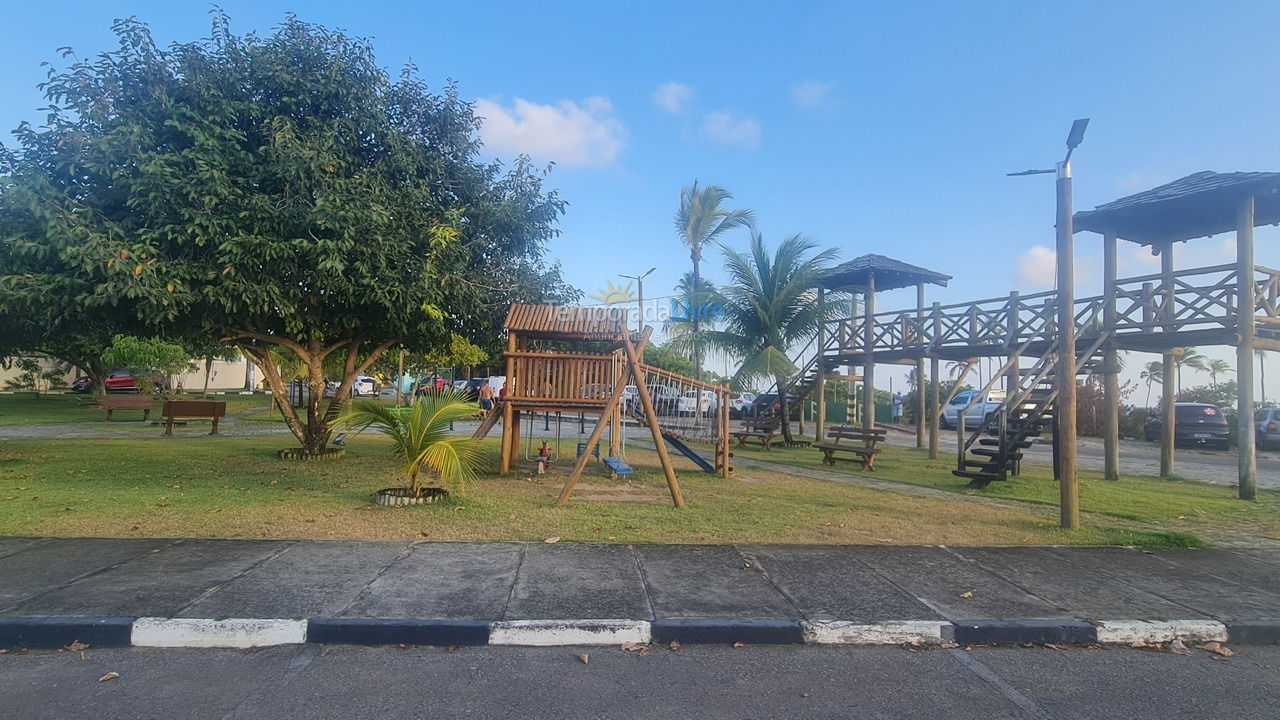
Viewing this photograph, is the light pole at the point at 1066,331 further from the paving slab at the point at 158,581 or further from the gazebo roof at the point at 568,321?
the paving slab at the point at 158,581

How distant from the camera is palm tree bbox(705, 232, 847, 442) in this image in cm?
2122

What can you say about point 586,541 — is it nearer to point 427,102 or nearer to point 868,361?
point 427,102

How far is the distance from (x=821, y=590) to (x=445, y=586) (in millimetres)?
2921

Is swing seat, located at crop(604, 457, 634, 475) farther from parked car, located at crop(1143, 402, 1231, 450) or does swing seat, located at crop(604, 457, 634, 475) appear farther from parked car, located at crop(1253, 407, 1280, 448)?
parked car, located at crop(1253, 407, 1280, 448)

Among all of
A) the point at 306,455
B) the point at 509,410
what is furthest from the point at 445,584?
the point at 306,455

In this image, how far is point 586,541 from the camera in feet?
22.8

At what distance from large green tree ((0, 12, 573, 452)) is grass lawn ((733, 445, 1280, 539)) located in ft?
29.5

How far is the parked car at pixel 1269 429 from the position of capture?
21547 millimetres

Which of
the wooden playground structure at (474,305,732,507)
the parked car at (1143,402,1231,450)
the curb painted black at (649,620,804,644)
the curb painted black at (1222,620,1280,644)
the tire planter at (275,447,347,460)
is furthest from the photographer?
the parked car at (1143,402,1231,450)

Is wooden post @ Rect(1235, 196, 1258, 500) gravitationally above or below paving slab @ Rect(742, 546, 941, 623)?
above

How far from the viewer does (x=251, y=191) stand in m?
9.95

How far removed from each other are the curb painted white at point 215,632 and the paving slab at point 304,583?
11cm

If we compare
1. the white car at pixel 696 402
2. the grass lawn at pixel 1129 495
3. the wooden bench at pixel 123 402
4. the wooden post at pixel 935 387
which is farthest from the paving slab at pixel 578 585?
the wooden bench at pixel 123 402

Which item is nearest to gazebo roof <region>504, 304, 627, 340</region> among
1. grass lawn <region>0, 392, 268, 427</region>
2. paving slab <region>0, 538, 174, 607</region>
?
paving slab <region>0, 538, 174, 607</region>
